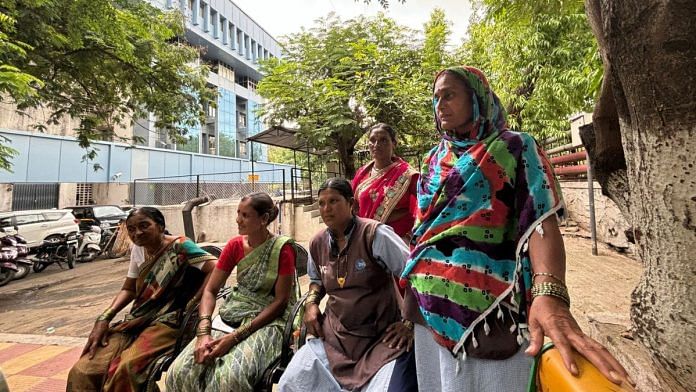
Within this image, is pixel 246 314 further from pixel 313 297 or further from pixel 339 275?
pixel 339 275

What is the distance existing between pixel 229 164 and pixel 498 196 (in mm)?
31216

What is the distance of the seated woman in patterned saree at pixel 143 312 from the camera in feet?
6.41

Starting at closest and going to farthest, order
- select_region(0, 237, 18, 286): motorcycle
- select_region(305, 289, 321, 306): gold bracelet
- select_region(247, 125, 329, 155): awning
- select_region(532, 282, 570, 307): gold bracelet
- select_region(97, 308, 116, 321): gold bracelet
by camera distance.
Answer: select_region(532, 282, 570, 307): gold bracelet → select_region(305, 289, 321, 306): gold bracelet → select_region(97, 308, 116, 321): gold bracelet → select_region(0, 237, 18, 286): motorcycle → select_region(247, 125, 329, 155): awning

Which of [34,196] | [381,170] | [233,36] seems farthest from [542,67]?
[233,36]

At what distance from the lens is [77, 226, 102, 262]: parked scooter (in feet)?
34.2

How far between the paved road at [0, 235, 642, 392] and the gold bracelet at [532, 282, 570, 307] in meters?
1.67

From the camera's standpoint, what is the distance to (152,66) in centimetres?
802

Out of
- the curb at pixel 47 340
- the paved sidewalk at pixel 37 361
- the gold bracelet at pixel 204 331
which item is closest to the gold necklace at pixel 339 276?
the gold bracelet at pixel 204 331

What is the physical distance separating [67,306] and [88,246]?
5.82m

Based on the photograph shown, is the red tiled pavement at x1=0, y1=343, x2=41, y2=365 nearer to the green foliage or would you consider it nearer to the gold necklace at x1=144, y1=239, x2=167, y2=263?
the gold necklace at x1=144, y1=239, x2=167, y2=263

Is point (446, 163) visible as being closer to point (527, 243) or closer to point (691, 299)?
point (527, 243)

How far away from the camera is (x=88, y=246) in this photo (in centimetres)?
1060

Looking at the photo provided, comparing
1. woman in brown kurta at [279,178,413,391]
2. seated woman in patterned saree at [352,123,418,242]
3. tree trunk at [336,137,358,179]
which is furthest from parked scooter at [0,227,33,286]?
woman in brown kurta at [279,178,413,391]

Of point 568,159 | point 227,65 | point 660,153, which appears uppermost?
point 227,65
